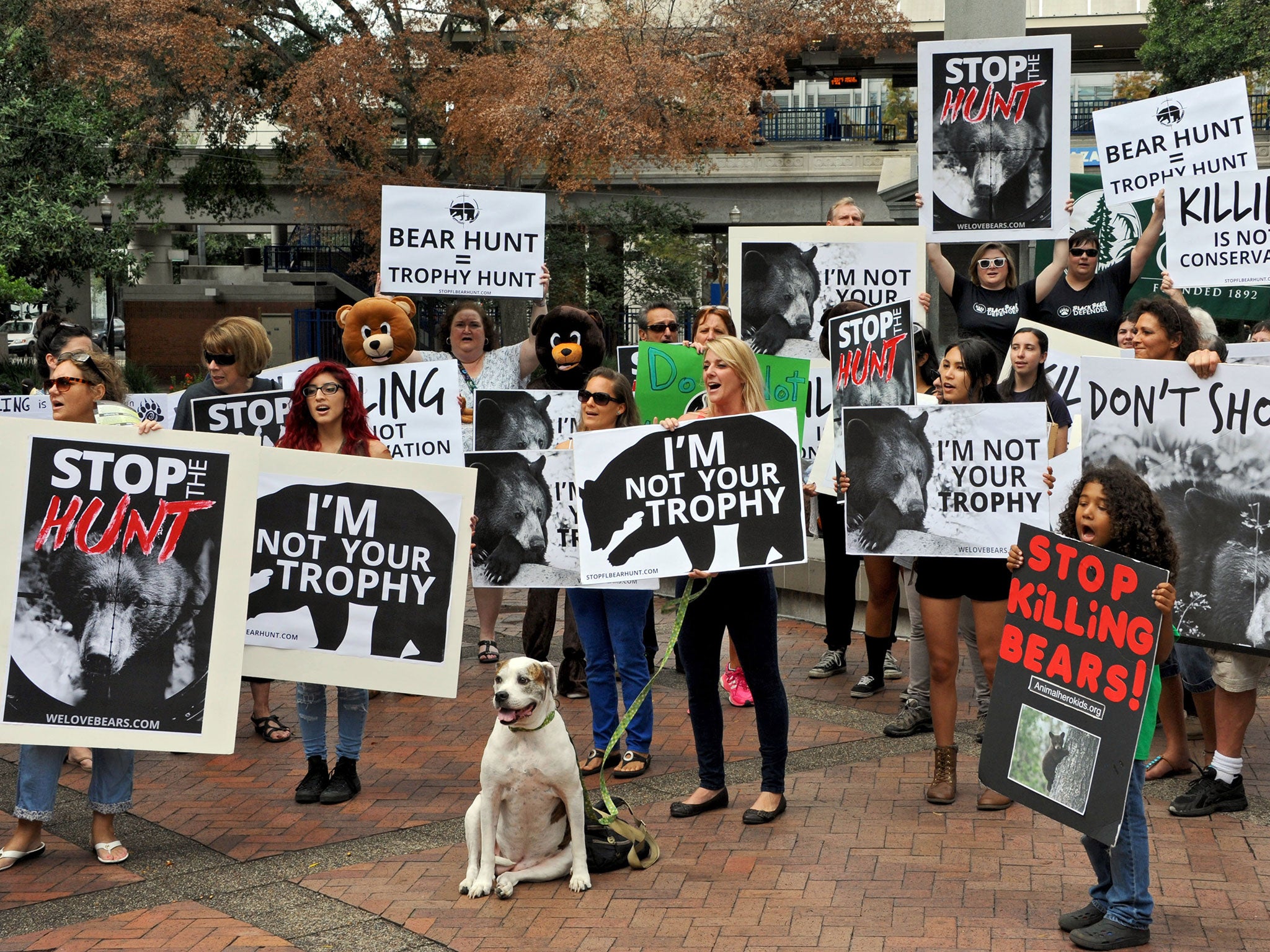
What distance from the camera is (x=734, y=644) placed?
19.6 ft

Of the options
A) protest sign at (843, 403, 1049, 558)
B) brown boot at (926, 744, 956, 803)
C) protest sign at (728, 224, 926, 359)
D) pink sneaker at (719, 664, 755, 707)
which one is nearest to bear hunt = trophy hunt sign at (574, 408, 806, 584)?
protest sign at (843, 403, 1049, 558)

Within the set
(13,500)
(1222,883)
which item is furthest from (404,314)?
(1222,883)

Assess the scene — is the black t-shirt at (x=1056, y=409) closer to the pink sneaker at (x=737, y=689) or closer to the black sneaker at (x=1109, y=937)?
the pink sneaker at (x=737, y=689)

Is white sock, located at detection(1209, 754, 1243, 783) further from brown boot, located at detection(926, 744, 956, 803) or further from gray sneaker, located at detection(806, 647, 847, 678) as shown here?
gray sneaker, located at detection(806, 647, 847, 678)

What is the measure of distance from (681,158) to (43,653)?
23.0 m

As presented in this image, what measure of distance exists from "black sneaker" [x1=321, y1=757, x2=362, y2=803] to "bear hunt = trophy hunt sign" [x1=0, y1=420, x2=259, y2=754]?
3.05ft

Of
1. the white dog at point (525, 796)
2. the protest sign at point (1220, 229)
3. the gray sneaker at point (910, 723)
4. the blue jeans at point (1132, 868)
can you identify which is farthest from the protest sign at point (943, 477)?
the protest sign at point (1220, 229)

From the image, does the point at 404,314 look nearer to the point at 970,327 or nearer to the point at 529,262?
the point at 529,262

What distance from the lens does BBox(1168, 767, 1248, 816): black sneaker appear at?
233 inches

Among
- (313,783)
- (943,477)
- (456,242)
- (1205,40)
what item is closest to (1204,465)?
(943,477)

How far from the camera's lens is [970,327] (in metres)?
8.65

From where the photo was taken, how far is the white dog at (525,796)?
5.12m

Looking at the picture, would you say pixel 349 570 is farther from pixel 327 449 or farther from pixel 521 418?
pixel 521 418

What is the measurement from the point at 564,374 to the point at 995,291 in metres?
2.71
